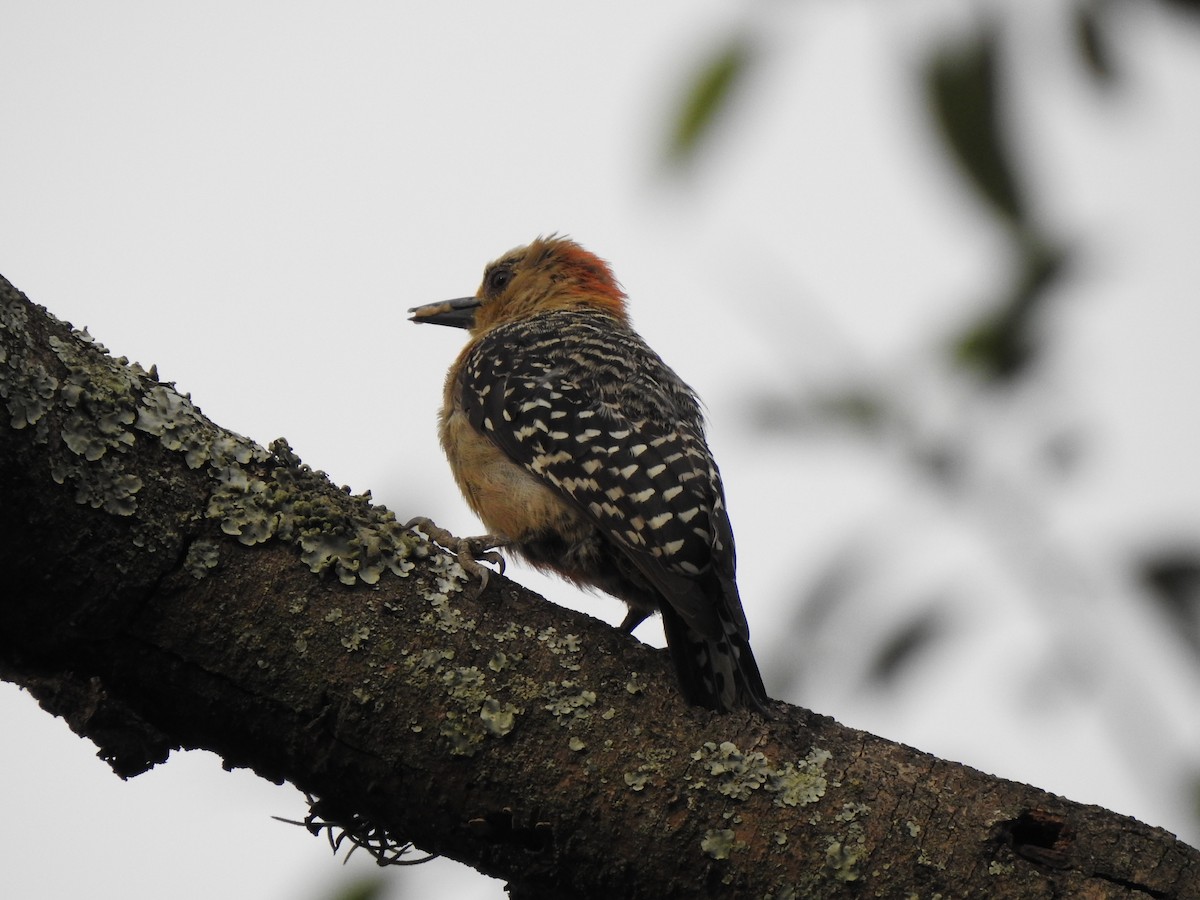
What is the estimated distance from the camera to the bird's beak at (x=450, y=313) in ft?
23.6

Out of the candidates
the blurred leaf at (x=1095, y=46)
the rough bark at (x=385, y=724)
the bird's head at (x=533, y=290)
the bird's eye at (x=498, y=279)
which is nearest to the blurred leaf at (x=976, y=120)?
the blurred leaf at (x=1095, y=46)

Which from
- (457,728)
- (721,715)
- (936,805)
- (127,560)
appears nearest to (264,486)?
(127,560)

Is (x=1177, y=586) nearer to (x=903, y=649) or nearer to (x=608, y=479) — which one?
(x=903, y=649)

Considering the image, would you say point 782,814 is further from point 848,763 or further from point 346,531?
point 346,531

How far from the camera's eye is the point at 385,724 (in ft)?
9.20

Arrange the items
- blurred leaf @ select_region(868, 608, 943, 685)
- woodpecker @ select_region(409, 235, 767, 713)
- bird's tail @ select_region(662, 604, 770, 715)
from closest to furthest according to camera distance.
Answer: blurred leaf @ select_region(868, 608, 943, 685) → bird's tail @ select_region(662, 604, 770, 715) → woodpecker @ select_region(409, 235, 767, 713)

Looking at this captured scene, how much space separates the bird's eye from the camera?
728cm

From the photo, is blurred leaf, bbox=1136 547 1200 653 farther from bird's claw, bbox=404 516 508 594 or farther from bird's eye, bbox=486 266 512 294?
bird's eye, bbox=486 266 512 294

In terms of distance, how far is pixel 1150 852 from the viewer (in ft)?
9.02

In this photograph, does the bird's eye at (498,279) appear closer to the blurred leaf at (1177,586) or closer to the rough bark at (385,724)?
the rough bark at (385,724)

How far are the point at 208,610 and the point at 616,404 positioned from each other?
2364mm

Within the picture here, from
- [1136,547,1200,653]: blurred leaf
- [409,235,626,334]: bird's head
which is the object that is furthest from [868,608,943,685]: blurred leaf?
[409,235,626,334]: bird's head

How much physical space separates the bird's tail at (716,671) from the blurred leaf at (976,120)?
1.99 m

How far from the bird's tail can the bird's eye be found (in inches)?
161
